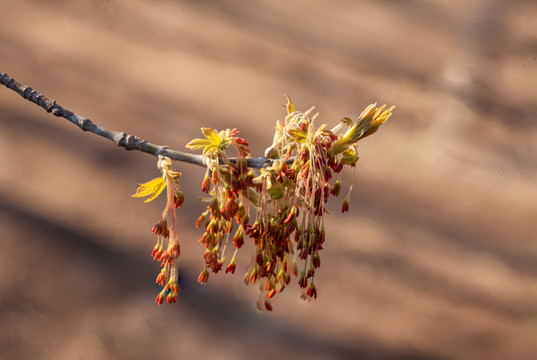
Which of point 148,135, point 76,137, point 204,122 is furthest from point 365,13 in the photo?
point 76,137

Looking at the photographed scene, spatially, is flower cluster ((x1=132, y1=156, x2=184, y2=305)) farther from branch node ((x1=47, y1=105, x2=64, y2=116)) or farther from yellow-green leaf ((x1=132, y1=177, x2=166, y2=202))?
branch node ((x1=47, y1=105, x2=64, y2=116))

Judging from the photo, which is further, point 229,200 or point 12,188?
point 12,188

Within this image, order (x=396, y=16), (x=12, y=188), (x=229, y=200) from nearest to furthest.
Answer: (x=229, y=200) < (x=12, y=188) < (x=396, y=16)

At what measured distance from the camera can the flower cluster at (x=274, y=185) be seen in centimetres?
63

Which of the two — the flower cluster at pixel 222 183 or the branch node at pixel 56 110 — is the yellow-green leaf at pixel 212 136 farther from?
the branch node at pixel 56 110

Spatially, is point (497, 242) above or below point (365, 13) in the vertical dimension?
below

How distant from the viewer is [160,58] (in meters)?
1.92

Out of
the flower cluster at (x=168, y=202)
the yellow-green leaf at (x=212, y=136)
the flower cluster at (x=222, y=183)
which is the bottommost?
the flower cluster at (x=168, y=202)

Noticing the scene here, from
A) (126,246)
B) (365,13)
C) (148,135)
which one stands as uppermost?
(365,13)

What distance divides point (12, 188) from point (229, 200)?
154 cm

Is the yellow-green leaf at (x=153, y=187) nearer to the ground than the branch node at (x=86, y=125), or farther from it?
nearer to the ground

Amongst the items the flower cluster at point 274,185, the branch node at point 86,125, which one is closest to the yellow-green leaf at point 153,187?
the flower cluster at point 274,185

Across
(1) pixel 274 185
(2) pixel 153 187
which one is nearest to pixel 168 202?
(2) pixel 153 187

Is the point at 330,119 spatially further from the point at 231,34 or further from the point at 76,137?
the point at 76,137
